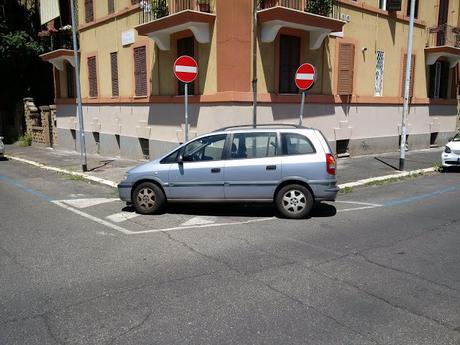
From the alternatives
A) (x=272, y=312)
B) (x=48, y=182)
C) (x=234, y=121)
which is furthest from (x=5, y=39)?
(x=272, y=312)

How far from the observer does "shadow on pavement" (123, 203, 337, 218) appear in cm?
830

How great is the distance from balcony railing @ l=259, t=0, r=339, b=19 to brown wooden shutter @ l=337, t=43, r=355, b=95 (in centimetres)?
152

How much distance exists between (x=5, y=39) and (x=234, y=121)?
1725cm

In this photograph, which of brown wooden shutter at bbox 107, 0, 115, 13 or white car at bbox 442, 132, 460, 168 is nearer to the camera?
white car at bbox 442, 132, 460, 168

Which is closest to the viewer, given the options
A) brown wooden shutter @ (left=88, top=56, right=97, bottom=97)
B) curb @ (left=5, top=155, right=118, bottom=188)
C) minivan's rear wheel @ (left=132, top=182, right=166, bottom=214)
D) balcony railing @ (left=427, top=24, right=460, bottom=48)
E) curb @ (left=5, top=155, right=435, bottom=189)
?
minivan's rear wheel @ (left=132, top=182, right=166, bottom=214)

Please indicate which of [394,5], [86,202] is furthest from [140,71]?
[394,5]

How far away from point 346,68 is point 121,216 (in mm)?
10714

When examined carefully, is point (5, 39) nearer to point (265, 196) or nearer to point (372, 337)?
point (265, 196)

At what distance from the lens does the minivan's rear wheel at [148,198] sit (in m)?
8.20

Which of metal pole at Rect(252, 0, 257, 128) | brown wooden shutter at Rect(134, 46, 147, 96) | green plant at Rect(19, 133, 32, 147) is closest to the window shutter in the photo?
metal pole at Rect(252, 0, 257, 128)

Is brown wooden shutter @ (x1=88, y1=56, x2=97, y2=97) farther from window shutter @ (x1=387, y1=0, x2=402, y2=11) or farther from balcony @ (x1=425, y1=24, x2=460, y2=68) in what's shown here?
balcony @ (x1=425, y1=24, x2=460, y2=68)

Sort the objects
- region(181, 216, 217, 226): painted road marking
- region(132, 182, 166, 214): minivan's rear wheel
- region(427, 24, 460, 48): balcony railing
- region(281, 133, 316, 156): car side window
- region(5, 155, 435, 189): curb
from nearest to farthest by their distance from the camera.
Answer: region(181, 216, 217, 226): painted road marking → region(281, 133, 316, 156): car side window → region(132, 182, 166, 214): minivan's rear wheel → region(5, 155, 435, 189): curb → region(427, 24, 460, 48): balcony railing

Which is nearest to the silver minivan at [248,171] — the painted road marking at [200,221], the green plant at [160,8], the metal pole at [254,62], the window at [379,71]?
the painted road marking at [200,221]

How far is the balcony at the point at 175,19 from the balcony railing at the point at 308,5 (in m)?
1.79
